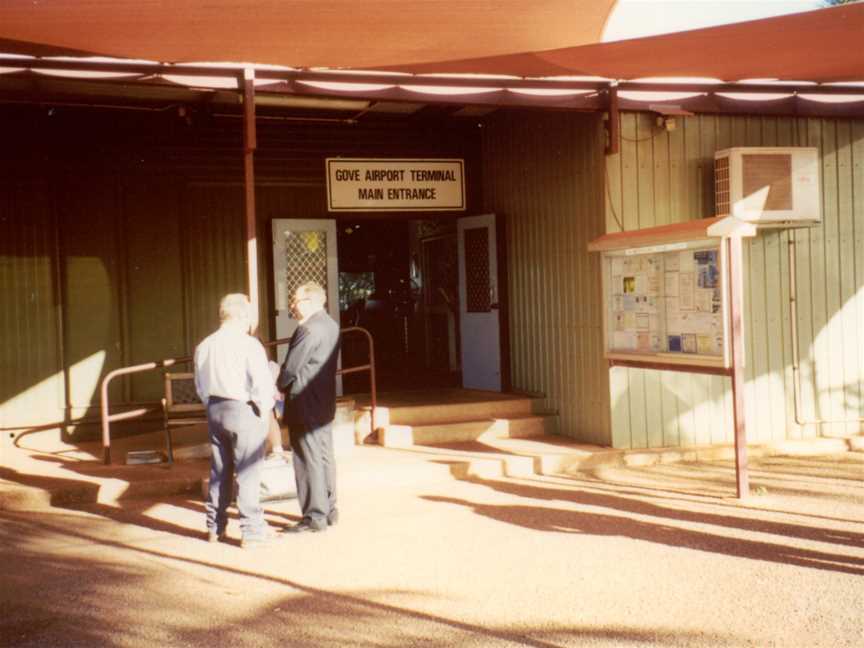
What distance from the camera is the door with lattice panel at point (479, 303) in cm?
1118

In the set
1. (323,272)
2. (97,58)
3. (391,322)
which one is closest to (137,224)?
(323,272)

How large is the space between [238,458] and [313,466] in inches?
21.4

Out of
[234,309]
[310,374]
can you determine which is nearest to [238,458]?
[310,374]

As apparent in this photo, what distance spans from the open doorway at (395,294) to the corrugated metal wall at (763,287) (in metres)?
4.75

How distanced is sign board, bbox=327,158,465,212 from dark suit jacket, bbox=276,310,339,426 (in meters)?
4.75

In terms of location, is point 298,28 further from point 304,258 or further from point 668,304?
point 304,258

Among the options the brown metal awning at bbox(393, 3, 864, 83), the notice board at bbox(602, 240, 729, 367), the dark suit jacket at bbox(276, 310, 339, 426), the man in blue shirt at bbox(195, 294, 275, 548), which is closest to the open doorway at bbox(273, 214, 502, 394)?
the notice board at bbox(602, 240, 729, 367)

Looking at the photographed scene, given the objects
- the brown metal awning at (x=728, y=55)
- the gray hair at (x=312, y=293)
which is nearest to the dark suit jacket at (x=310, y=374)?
the gray hair at (x=312, y=293)

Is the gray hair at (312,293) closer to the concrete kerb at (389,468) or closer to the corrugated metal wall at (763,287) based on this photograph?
the concrete kerb at (389,468)

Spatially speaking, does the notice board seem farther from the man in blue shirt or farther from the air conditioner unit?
the man in blue shirt

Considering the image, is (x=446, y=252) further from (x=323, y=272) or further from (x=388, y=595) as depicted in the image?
(x=388, y=595)

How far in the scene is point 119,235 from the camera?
10.5 meters

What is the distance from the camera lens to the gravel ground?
4.72 m

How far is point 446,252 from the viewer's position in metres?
13.2
